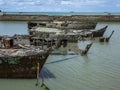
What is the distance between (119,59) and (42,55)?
24.7 ft

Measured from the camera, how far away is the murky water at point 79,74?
1337 centimetres

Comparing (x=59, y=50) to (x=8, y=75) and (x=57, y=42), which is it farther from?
(x=8, y=75)

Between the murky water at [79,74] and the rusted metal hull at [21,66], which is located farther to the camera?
the rusted metal hull at [21,66]

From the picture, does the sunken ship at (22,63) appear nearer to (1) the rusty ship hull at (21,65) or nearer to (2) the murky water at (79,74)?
(1) the rusty ship hull at (21,65)

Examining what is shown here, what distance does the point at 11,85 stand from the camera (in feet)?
44.0

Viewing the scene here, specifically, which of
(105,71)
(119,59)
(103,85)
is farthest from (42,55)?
(119,59)

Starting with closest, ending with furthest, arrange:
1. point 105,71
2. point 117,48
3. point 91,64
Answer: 1. point 105,71
2. point 91,64
3. point 117,48

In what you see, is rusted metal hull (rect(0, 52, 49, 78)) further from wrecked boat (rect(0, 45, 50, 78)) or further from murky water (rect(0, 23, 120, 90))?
murky water (rect(0, 23, 120, 90))

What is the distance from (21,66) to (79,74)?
3359 mm

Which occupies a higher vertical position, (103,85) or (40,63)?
(40,63)

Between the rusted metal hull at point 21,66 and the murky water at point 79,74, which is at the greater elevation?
the rusted metal hull at point 21,66

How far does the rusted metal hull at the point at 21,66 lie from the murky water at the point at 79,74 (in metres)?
0.28

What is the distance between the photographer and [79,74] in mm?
15578

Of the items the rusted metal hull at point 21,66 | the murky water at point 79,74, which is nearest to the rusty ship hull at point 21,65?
the rusted metal hull at point 21,66
